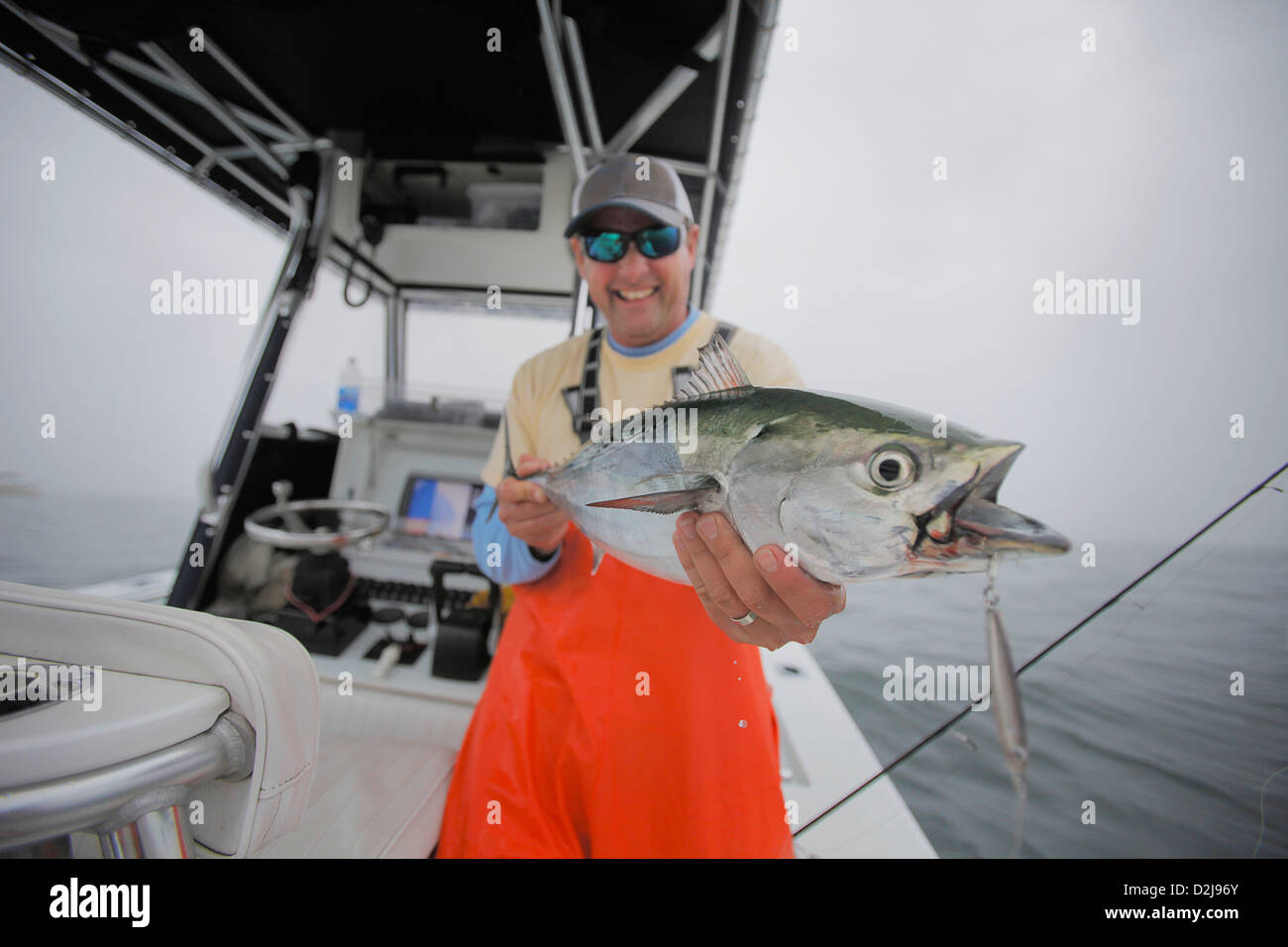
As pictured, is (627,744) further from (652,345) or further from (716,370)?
(652,345)

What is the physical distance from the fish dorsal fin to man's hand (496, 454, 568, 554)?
523 millimetres

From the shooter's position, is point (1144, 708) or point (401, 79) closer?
point (1144, 708)

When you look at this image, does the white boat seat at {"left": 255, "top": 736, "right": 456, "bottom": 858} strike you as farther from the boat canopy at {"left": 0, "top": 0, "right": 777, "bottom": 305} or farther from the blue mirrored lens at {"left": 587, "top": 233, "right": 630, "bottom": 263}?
the boat canopy at {"left": 0, "top": 0, "right": 777, "bottom": 305}

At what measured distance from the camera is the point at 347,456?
147 inches

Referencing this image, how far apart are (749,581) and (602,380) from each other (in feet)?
3.39

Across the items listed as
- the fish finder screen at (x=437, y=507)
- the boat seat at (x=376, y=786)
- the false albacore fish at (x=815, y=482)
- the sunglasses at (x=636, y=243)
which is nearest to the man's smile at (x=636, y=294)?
the sunglasses at (x=636, y=243)

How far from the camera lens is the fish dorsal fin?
41.4 inches

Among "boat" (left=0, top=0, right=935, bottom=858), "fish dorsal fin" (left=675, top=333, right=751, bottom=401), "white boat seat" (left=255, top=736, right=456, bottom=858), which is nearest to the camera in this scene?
"boat" (left=0, top=0, right=935, bottom=858)

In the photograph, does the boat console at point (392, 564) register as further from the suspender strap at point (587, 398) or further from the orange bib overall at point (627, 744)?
the suspender strap at point (587, 398)

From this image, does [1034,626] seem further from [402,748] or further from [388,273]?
[388,273]

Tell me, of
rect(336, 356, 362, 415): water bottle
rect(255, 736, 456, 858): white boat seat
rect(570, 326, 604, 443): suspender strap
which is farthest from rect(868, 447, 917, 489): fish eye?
rect(336, 356, 362, 415): water bottle

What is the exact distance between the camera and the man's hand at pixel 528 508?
1.36 meters

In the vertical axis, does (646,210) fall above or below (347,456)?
above

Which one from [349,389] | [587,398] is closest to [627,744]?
[587,398]
